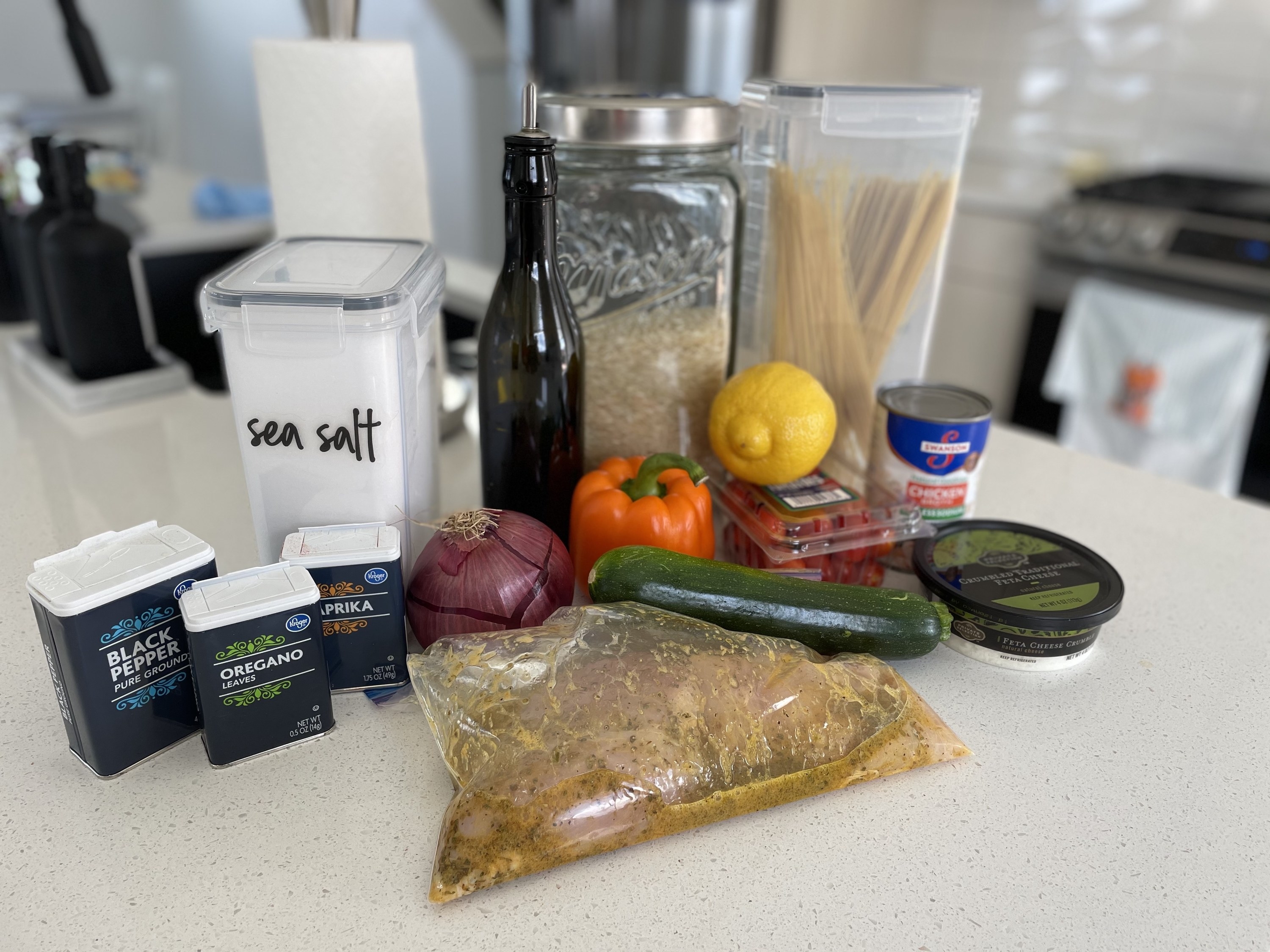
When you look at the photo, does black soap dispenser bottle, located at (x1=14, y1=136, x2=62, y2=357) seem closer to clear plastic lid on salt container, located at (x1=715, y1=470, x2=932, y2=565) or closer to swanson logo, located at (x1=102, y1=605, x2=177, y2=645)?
swanson logo, located at (x1=102, y1=605, x2=177, y2=645)

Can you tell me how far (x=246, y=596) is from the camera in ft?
1.71

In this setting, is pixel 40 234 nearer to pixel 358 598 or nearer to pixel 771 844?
pixel 358 598

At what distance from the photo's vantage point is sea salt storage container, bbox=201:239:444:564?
58cm

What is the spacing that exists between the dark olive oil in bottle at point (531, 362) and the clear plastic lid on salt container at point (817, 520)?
150 mm

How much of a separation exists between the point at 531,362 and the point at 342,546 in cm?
20

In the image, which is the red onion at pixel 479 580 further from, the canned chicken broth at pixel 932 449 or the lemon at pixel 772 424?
the canned chicken broth at pixel 932 449

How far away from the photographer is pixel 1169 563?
0.82 meters

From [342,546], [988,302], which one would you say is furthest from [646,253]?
[988,302]

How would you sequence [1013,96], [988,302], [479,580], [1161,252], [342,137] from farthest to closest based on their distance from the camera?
[1013,96], [988,302], [1161,252], [342,137], [479,580]

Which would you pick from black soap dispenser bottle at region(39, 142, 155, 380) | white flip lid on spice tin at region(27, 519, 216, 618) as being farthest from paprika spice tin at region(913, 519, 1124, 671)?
black soap dispenser bottle at region(39, 142, 155, 380)

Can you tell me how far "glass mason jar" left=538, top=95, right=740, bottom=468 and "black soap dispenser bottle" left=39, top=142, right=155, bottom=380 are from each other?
22.4 inches

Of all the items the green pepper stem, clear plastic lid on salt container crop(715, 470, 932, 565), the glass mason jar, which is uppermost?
the glass mason jar

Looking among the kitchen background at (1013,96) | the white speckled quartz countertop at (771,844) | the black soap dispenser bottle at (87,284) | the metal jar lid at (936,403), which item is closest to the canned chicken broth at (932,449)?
the metal jar lid at (936,403)

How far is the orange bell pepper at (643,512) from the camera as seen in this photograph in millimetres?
677
